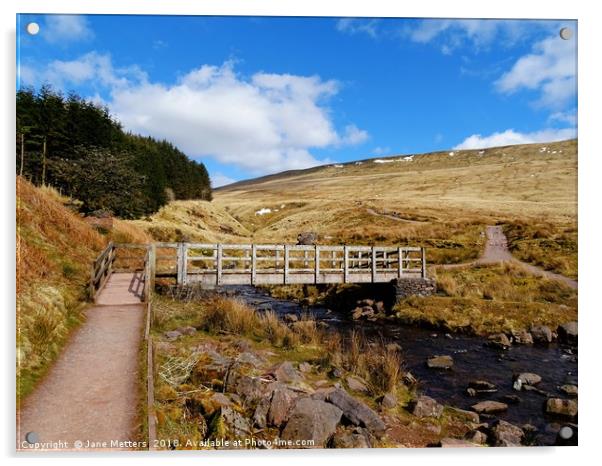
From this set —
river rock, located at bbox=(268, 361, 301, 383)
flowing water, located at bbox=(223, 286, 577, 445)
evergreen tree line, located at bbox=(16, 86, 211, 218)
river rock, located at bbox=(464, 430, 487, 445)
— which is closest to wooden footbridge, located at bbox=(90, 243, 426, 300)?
flowing water, located at bbox=(223, 286, 577, 445)

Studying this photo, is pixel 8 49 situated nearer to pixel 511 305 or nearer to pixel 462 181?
pixel 511 305

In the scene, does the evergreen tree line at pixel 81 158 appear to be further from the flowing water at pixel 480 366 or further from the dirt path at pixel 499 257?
the dirt path at pixel 499 257

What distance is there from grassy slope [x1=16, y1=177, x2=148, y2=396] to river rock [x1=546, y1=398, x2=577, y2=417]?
921cm

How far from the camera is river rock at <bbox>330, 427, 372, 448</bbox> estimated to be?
19.7 ft

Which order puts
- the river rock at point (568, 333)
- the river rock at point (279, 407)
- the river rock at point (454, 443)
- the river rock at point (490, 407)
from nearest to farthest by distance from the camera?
the river rock at point (454, 443) < the river rock at point (279, 407) < the river rock at point (490, 407) < the river rock at point (568, 333)

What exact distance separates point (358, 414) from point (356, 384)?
201cm

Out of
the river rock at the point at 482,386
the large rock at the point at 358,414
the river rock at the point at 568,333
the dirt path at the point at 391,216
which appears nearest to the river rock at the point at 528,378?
the river rock at the point at 482,386

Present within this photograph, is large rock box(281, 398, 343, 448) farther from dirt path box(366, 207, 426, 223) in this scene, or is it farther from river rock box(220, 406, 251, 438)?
dirt path box(366, 207, 426, 223)

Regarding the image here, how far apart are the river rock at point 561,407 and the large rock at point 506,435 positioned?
3.79 feet

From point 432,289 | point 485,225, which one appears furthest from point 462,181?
point 432,289

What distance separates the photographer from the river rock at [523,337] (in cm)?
1227

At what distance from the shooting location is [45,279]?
9.37m

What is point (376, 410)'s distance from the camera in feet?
24.7

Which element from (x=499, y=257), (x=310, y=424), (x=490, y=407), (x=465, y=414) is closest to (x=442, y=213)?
(x=499, y=257)
